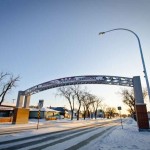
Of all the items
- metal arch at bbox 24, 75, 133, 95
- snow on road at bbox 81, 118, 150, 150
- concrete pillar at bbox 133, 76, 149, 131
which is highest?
metal arch at bbox 24, 75, 133, 95

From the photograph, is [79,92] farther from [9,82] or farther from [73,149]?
[73,149]

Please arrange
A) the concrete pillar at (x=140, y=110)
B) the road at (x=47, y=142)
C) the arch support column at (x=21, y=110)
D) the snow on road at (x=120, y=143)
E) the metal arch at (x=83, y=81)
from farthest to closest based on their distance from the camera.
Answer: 1. the arch support column at (x=21, y=110)
2. the metal arch at (x=83, y=81)
3. the concrete pillar at (x=140, y=110)
4. the snow on road at (x=120, y=143)
5. the road at (x=47, y=142)

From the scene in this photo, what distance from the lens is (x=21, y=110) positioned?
91.1 ft

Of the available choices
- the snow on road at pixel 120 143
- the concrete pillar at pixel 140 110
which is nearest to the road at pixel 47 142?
the snow on road at pixel 120 143

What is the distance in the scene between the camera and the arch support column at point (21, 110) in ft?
87.9

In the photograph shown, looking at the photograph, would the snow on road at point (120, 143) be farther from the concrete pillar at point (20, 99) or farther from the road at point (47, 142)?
the concrete pillar at point (20, 99)

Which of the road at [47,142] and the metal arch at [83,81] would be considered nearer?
the road at [47,142]

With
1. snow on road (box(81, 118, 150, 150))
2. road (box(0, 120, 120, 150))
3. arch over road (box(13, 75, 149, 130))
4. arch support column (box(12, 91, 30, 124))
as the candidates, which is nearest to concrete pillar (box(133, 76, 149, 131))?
arch over road (box(13, 75, 149, 130))

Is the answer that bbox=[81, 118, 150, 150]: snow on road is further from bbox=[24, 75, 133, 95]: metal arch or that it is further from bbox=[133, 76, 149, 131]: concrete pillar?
bbox=[24, 75, 133, 95]: metal arch

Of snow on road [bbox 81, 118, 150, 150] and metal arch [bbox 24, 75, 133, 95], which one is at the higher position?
metal arch [bbox 24, 75, 133, 95]

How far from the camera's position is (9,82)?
31188 mm

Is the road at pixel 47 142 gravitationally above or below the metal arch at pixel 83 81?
below

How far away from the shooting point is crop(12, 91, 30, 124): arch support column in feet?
87.9

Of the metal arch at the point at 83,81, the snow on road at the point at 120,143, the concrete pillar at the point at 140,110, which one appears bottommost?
the snow on road at the point at 120,143
